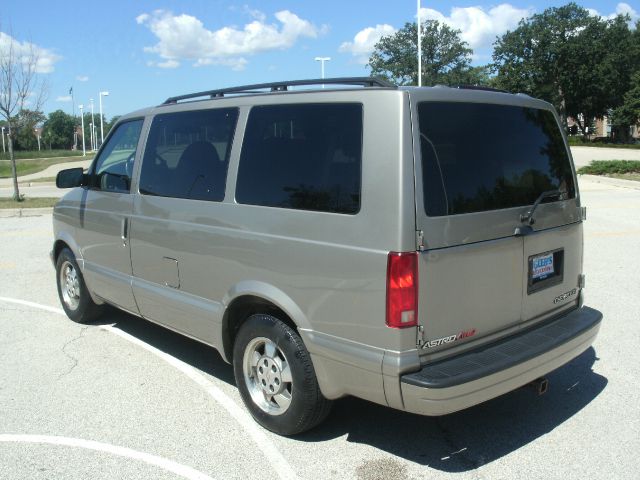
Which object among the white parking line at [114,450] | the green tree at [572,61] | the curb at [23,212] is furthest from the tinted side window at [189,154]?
the green tree at [572,61]

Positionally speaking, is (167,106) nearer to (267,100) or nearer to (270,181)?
(267,100)

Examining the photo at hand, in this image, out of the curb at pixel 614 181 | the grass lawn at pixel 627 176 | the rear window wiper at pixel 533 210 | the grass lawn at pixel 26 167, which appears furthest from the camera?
the grass lawn at pixel 26 167

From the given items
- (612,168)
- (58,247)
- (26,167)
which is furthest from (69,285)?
(26,167)

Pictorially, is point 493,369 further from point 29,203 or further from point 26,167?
point 26,167

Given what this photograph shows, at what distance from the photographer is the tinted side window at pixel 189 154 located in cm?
400

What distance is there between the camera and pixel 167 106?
15.4 feet

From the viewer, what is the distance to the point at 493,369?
3111 millimetres

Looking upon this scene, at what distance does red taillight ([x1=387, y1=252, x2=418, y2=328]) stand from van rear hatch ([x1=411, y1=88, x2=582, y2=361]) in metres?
0.04

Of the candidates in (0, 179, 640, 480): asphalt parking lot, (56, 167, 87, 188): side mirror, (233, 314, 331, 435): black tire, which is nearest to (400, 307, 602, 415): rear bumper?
(0, 179, 640, 480): asphalt parking lot

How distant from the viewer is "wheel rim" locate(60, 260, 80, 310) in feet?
19.5

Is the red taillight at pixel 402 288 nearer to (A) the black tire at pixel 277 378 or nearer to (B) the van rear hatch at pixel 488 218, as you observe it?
(B) the van rear hatch at pixel 488 218

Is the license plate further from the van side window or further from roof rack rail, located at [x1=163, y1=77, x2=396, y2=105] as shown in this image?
the van side window

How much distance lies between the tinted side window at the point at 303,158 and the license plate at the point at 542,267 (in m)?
1.23

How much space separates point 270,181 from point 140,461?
1.75 metres
